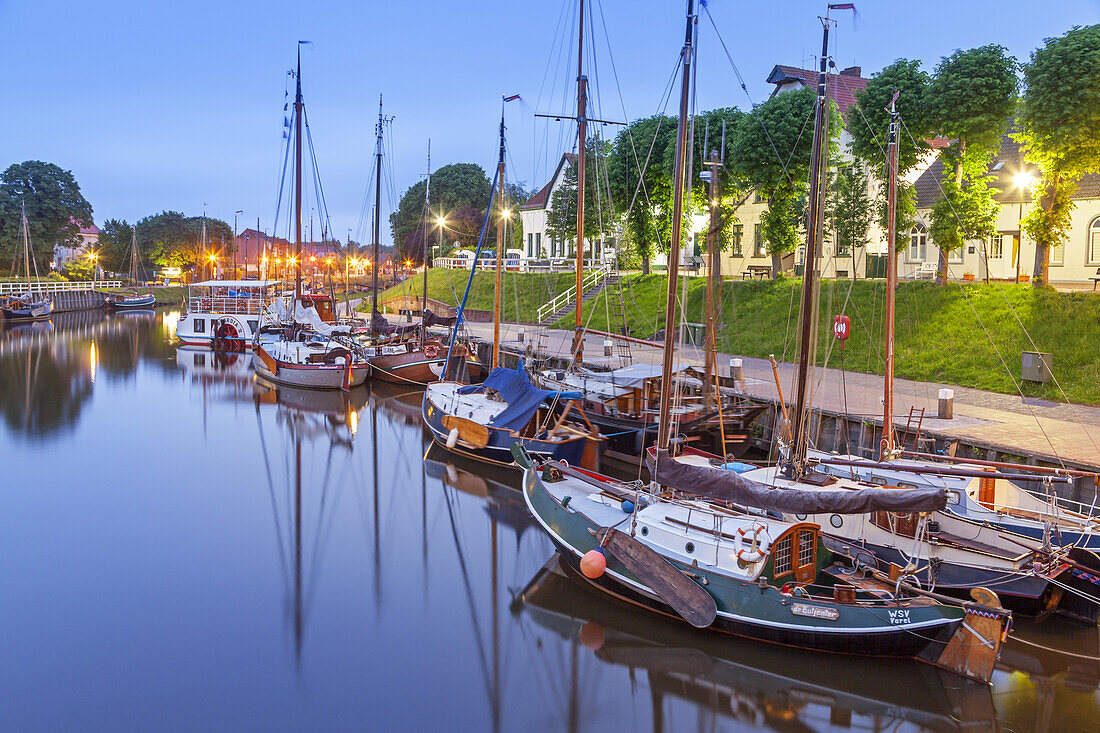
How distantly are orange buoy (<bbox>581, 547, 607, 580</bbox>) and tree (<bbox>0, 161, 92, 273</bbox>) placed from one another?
93.0m

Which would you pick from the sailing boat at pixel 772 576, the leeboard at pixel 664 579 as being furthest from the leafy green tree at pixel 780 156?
the leeboard at pixel 664 579

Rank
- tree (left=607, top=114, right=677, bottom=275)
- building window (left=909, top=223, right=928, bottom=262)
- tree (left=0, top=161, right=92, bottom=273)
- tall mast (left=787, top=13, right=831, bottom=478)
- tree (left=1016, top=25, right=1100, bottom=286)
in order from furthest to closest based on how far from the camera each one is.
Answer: tree (left=0, top=161, right=92, bottom=273) → tree (left=607, top=114, right=677, bottom=275) → building window (left=909, top=223, right=928, bottom=262) → tree (left=1016, top=25, right=1100, bottom=286) → tall mast (left=787, top=13, right=831, bottom=478)

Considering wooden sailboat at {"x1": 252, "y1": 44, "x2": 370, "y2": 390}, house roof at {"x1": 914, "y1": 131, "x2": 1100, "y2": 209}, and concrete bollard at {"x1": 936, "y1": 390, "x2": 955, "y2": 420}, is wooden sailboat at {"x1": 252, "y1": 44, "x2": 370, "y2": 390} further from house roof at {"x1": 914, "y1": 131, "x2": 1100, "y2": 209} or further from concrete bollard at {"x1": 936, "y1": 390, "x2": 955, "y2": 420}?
house roof at {"x1": 914, "y1": 131, "x2": 1100, "y2": 209}

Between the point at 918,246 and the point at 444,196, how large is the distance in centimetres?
6320

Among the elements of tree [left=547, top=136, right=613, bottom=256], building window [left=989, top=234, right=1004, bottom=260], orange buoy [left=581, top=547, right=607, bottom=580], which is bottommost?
orange buoy [left=581, top=547, right=607, bottom=580]

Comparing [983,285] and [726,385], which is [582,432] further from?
[983,285]

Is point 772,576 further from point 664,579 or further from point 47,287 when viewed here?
point 47,287

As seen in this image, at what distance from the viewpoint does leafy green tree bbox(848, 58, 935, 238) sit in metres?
30.6

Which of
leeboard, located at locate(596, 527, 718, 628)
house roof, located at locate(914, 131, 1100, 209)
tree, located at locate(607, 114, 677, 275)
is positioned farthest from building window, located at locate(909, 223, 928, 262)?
leeboard, located at locate(596, 527, 718, 628)

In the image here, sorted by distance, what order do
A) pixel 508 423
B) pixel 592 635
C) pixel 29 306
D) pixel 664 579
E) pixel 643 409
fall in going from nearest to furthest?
pixel 664 579 → pixel 592 635 → pixel 508 423 → pixel 643 409 → pixel 29 306

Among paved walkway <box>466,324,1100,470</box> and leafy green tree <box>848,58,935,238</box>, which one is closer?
paved walkway <box>466,324,1100,470</box>

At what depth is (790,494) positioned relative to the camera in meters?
12.9

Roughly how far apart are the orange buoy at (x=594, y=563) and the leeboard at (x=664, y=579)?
19 cm

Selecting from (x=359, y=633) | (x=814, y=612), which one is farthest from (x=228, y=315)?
(x=814, y=612)
